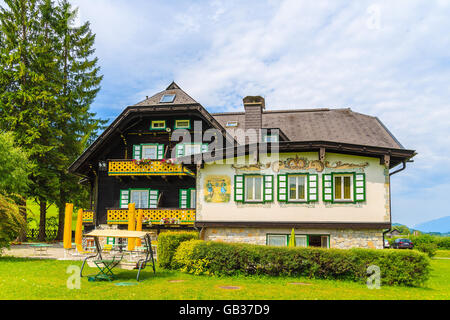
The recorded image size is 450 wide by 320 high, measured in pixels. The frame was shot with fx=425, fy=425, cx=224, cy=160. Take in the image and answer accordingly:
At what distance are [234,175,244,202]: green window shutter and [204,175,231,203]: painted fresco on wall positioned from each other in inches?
12.8

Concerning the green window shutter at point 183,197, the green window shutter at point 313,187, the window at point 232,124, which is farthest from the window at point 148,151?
the green window shutter at point 313,187

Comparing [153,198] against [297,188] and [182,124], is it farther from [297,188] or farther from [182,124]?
[297,188]

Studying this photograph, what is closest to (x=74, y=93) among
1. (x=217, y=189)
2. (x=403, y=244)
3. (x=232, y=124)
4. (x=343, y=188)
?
(x=232, y=124)

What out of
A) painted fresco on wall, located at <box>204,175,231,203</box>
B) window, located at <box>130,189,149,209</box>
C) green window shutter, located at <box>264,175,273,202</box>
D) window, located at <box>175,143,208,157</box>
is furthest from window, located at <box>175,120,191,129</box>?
green window shutter, located at <box>264,175,273,202</box>

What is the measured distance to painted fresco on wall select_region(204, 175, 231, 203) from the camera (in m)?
19.2

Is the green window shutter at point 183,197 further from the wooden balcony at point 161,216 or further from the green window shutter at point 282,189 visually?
the green window shutter at point 282,189

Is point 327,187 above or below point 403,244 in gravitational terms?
above

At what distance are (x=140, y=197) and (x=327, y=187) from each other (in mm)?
12385

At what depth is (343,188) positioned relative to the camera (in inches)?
730

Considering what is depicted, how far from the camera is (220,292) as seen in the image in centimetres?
1080

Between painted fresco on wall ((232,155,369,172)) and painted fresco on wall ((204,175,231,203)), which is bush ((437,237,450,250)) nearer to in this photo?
painted fresco on wall ((232,155,369,172))

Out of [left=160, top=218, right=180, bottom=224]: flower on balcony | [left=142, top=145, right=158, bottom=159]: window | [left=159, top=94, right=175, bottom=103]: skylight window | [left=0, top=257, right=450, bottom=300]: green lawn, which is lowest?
[left=0, top=257, right=450, bottom=300]: green lawn
